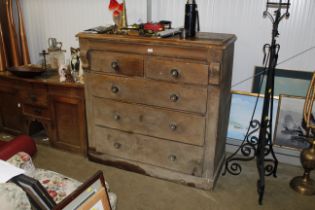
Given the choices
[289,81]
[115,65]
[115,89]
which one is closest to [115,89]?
[115,89]

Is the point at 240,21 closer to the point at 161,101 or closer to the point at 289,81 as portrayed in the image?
the point at 289,81

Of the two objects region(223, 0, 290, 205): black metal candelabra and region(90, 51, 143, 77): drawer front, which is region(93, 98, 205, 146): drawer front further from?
region(223, 0, 290, 205): black metal candelabra

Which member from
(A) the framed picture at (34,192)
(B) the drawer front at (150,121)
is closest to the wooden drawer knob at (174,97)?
(B) the drawer front at (150,121)

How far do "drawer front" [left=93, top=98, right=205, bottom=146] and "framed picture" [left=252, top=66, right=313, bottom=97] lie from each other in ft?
2.43

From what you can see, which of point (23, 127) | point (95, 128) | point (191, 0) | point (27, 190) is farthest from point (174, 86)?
point (23, 127)

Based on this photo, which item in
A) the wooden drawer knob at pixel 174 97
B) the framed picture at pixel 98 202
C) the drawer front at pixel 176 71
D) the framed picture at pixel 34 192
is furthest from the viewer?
the wooden drawer knob at pixel 174 97

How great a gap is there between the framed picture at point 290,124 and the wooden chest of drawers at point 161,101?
46 cm

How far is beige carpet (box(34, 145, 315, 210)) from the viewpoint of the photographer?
2.17 m

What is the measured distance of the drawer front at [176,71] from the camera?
2.04 m

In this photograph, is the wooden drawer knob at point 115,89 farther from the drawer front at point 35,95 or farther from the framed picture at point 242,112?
the framed picture at point 242,112

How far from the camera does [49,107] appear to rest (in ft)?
8.96

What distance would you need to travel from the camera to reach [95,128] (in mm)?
2568

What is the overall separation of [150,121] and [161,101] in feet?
0.64

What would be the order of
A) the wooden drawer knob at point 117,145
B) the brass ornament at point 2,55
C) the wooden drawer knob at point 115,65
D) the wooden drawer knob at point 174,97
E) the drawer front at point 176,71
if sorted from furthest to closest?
the brass ornament at point 2,55, the wooden drawer knob at point 117,145, the wooden drawer knob at point 115,65, the wooden drawer knob at point 174,97, the drawer front at point 176,71
